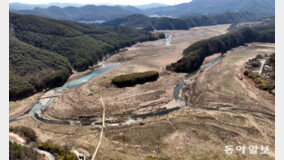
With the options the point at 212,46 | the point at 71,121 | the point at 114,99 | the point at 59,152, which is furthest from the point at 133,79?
the point at 212,46

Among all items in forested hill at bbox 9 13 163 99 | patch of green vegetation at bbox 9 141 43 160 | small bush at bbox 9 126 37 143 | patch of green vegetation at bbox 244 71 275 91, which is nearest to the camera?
patch of green vegetation at bbox 9 141 43 160

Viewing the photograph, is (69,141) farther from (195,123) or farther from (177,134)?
(195,123)

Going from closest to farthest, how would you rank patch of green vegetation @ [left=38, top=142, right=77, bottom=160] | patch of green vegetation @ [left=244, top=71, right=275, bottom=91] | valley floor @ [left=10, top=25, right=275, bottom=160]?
patch of green vegetation @ [left=38, top=142, right=77, bottom=160], valley floor @ [left=10, top=25, right=275, bottom=160], patch of green vegetation @ [left=244, top=71, right=275, bottom=91]

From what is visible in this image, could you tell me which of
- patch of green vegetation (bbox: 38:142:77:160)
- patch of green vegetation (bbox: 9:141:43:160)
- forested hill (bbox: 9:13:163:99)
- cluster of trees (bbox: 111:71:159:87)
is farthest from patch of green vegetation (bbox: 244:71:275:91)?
forested hill (bbox: 9:13:163:99)

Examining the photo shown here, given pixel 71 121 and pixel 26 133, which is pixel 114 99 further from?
pixel 26 133

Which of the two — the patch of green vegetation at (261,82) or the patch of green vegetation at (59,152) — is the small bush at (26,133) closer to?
the patch of green vegetation at (59,152)

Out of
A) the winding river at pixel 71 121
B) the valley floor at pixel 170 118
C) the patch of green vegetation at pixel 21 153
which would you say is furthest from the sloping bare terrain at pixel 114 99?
the patch of green vegetation at pixel 21 153

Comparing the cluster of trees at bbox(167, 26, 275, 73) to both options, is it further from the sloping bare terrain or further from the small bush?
the small bush
